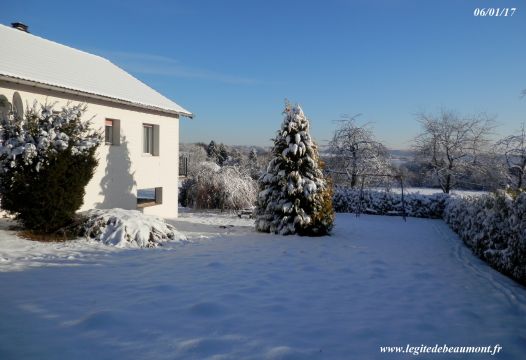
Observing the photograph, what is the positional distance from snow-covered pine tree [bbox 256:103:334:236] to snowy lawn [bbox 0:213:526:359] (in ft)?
8.14

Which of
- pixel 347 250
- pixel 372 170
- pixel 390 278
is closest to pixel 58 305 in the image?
pixel 390 278

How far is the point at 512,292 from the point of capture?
218 inches

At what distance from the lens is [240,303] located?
14.8 feet

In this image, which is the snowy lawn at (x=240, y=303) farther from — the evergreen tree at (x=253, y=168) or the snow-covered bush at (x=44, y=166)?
the evergreen tree at (x=253, y=168)

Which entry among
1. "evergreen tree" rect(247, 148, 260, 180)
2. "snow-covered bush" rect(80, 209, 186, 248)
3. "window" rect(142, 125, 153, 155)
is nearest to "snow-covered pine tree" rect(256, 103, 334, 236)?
"snow-covered bush" rect(80, 209, 186, 248)

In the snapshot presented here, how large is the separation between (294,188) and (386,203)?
11.1m

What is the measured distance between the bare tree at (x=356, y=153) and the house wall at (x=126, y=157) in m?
16.1

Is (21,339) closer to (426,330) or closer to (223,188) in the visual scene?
(426,330)

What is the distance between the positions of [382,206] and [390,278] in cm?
1420

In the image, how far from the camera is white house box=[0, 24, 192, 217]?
375 inches

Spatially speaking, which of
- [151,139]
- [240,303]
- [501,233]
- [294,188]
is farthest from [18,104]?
[501,233]

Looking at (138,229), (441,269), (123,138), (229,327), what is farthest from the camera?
(123,138)

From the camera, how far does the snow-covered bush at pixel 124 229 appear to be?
8039 mm

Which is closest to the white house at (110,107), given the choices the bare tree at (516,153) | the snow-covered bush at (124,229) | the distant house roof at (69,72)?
the distant house roof at (69,72)
